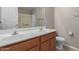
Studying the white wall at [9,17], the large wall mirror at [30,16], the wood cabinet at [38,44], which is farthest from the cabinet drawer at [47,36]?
the white wall at [9,17]

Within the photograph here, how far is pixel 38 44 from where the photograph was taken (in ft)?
3.78

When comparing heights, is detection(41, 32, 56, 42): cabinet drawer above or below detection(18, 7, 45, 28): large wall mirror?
below

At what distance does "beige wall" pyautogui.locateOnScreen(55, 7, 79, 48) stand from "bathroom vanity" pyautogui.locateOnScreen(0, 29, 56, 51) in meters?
0.10

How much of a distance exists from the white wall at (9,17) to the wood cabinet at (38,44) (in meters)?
0.22

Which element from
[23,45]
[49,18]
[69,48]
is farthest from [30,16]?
[69,48]

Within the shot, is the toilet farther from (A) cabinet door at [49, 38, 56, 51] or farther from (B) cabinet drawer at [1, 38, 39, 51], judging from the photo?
(B) cabinet drawer at [1, 38, 39, 51]

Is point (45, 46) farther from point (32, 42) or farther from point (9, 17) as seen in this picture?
point (9, 17)

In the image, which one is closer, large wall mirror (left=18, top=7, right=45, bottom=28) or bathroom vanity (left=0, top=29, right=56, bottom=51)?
bathroom vanity (left=0, top=29, right=56, bottom=51)

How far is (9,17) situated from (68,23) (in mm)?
623

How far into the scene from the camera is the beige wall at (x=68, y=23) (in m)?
1.12

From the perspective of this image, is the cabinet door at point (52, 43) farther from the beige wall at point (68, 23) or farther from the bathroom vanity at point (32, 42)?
the beige wall at point (68, 23)

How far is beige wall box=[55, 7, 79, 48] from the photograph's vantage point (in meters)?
1.12

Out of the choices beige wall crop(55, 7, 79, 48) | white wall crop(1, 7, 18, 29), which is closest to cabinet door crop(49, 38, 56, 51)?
beige wall crop(55, 7, 79, 48)
